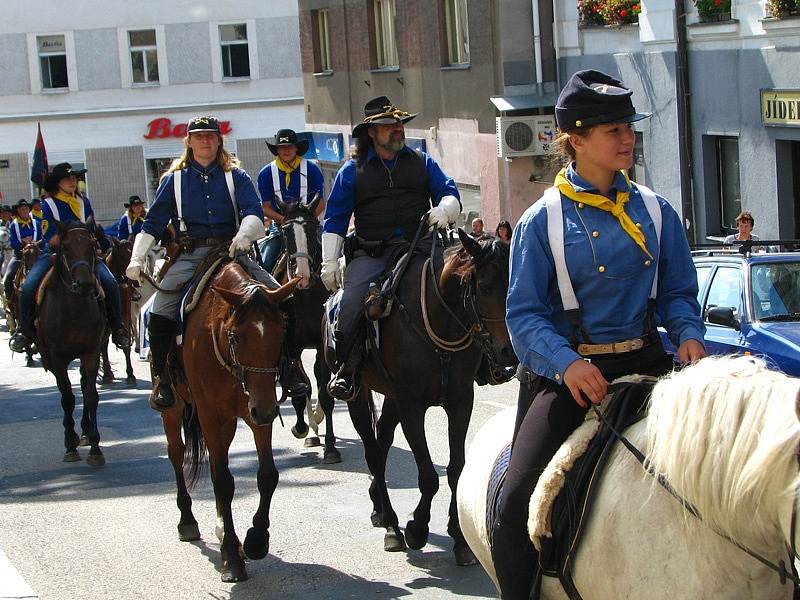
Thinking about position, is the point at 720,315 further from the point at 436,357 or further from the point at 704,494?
the point at 704,494

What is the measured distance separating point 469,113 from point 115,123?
73.9ft

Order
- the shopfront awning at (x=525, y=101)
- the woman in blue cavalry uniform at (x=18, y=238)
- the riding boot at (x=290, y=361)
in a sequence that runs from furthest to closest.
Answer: the shopfront awning at (x=525, y=101) → the woman in blue cavalry uniform at (x=18, y=238) → the riding boot at (x=290, y=361)

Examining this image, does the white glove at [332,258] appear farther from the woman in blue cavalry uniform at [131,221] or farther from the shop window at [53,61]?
the shop window at [53,61]

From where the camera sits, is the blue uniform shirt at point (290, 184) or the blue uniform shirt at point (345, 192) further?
the blue uniform shirt at point (290, 184)

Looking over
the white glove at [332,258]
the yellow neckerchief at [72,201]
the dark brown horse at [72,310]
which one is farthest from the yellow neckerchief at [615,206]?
the yellow neckerchief at [72,201]

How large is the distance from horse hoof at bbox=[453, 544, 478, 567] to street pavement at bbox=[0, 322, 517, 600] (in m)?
0.04

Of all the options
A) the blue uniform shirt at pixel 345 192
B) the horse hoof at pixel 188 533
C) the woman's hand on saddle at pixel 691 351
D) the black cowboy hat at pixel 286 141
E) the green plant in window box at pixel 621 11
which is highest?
the green plant in window box at pixel 621 11

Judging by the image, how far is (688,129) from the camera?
19719 millimetres

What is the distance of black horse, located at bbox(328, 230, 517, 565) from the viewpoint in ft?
25.3

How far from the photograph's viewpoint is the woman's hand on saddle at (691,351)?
4.31m

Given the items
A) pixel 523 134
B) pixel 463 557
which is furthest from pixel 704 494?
pixel 523 134

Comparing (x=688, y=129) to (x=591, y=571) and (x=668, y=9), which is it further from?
(x=591, y=571)

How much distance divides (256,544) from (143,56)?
131 feet

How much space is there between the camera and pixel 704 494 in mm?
3607
